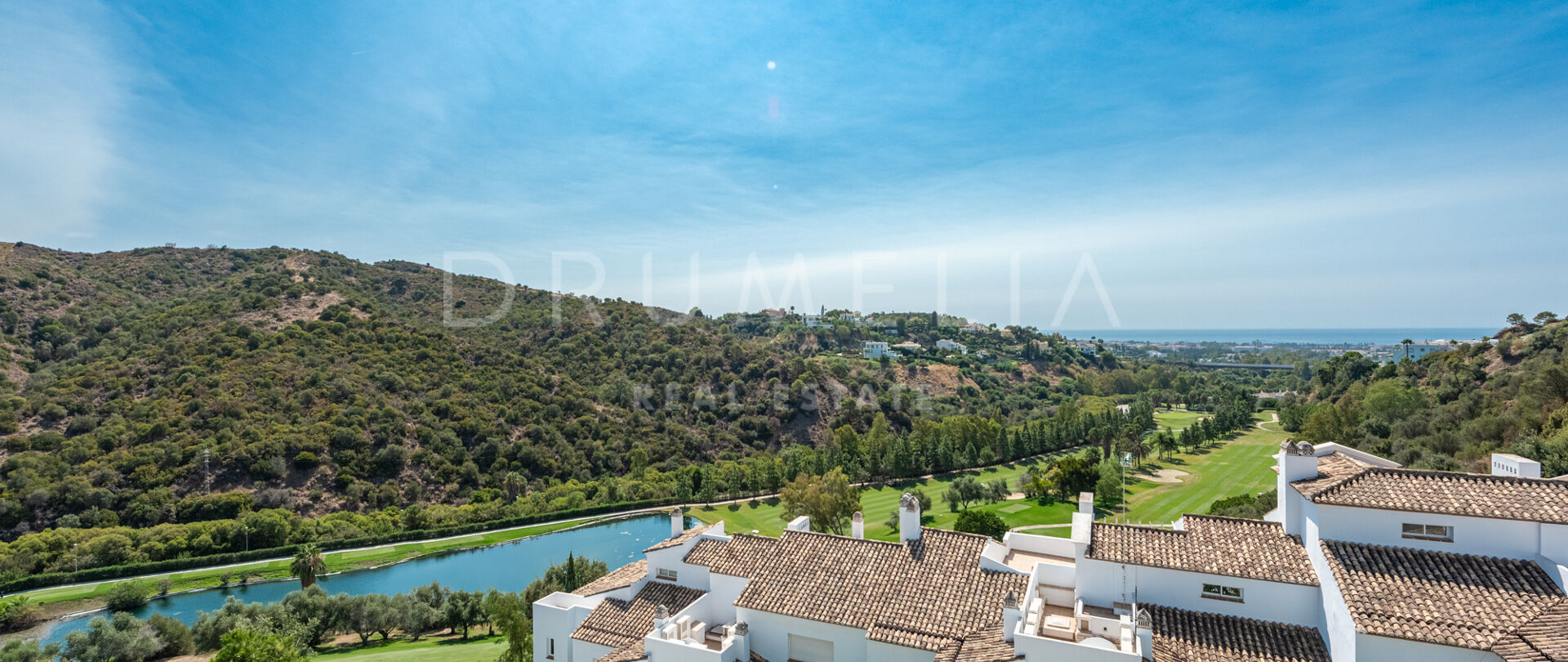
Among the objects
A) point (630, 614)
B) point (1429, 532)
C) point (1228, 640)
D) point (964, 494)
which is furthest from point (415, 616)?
point (1429, 532)

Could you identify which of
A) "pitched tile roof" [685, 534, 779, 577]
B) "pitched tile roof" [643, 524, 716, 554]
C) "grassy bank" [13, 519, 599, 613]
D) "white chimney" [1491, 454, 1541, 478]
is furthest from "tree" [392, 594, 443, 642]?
"white chimney" [1491, 454, 1541, 478]

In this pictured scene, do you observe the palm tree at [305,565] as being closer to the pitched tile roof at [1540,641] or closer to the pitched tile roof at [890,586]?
the pitched tile roof at [890,586]

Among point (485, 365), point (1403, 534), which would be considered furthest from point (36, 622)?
point (1403, 534)

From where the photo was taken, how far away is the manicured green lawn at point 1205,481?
3572cm

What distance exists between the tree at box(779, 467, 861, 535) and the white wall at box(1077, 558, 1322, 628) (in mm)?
20222

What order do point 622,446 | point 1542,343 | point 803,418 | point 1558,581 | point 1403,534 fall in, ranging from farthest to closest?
point 803,418, point 622,446, point 1542,343, point 1403,534, point 1558,581

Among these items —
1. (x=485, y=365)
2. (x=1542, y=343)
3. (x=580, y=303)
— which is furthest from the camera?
(x=580, y=303)

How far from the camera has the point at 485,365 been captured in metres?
59.7

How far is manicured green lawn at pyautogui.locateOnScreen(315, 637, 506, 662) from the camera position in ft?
76.2

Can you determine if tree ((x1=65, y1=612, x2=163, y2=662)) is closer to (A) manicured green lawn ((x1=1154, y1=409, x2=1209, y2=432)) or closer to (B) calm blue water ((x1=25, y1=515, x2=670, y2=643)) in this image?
(B) calm blue water ((x1=25, y1=515, x2=670, y2=643))

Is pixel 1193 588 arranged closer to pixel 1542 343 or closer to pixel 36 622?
pixel 36 622

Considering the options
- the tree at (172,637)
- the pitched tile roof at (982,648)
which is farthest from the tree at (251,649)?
the tree at (172,637)

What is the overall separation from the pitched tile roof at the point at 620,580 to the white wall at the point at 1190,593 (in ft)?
33.6

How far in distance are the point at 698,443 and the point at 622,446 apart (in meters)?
6.84
